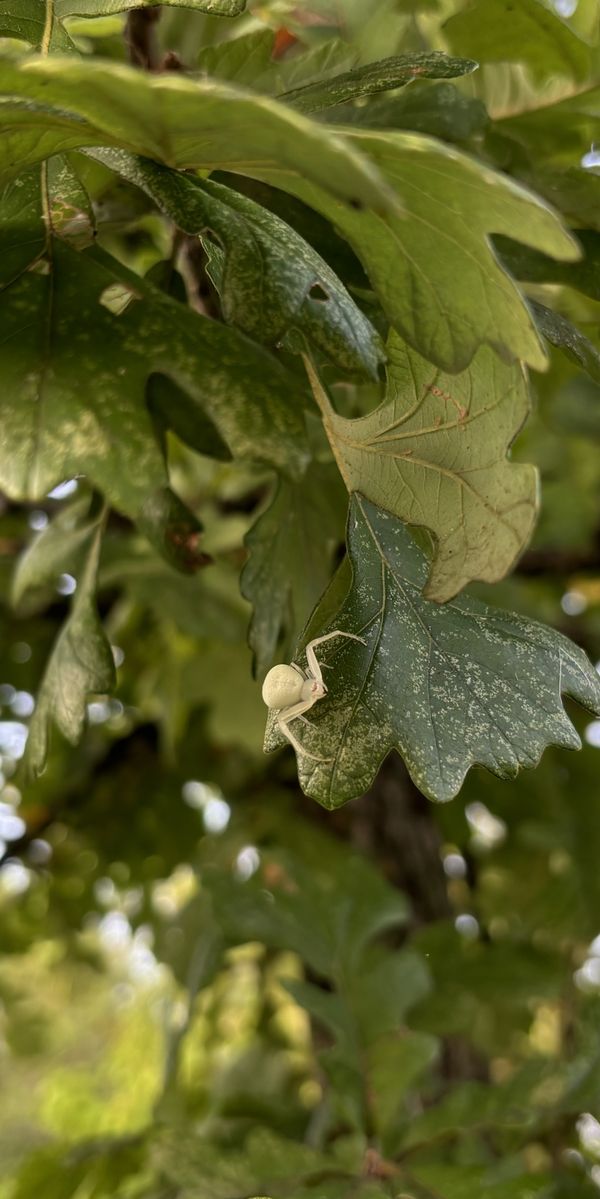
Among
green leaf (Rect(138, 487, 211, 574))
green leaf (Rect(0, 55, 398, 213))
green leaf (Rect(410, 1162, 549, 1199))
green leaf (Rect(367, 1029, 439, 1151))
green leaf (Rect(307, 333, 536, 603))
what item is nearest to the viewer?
green leaf (Rect(0, 55, 398, 213))

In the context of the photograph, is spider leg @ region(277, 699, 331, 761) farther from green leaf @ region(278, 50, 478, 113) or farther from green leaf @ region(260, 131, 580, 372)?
green leaf @ region(278, 50, 478, 113)

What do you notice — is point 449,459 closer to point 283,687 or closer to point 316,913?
point 283,687

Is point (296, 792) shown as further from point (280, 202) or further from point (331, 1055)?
point (280, 202)

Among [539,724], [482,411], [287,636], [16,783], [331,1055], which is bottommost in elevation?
[331,1055]

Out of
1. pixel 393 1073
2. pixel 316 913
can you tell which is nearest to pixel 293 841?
A: pixel 316 913

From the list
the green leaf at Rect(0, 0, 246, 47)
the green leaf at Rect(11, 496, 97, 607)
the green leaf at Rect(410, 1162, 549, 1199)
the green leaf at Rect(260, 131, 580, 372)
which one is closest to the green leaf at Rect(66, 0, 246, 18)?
the green leaf at Rect(0, 0, 246, 47)

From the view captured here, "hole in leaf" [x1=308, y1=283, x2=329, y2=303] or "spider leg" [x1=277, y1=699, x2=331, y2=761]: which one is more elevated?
"hole in leaf" [x1=308, y1=283, x2=329, y2=303]

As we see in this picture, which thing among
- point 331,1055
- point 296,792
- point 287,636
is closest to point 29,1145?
point 331,1055
